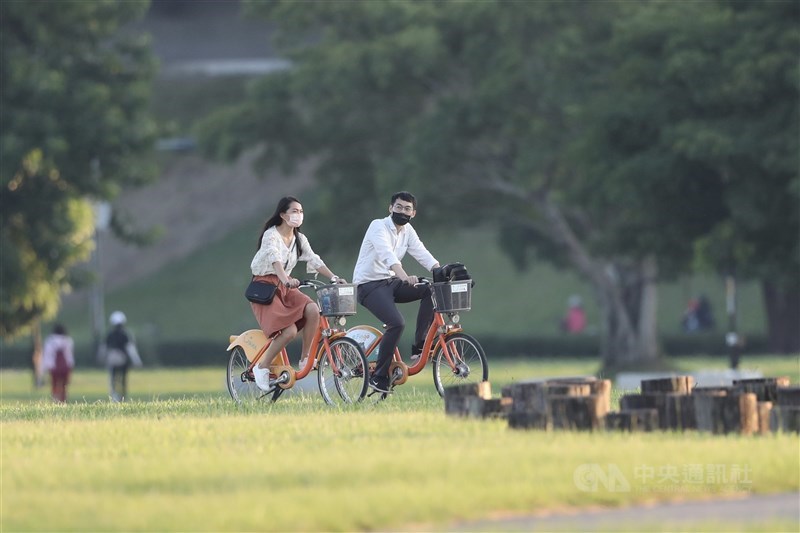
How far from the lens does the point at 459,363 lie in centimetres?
1466

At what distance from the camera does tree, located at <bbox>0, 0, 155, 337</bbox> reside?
36625mm

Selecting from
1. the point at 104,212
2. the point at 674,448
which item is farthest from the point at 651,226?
the point at 674,448

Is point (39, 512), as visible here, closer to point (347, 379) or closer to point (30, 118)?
point (347, 379)

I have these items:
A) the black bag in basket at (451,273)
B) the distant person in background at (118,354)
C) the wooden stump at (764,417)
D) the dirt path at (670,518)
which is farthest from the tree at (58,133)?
the dirt path at (670,518)

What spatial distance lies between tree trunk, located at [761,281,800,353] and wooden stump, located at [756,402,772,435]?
37631 millimetres

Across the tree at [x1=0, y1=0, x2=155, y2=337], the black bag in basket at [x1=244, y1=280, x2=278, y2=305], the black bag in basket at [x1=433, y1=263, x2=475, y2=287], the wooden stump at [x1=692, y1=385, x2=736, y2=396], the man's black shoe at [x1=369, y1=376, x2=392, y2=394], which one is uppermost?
the tree at [x1=0, y1=0, x2=155, y2=337]

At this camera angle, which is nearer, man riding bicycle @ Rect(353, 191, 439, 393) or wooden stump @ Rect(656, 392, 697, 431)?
wooden stump @ Rect(656, 392, 697, 431)

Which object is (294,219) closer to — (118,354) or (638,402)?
(638,402)

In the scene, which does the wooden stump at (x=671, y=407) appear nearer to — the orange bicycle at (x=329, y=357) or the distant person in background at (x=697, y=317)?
the orange bicycle at (x=329, y=357)

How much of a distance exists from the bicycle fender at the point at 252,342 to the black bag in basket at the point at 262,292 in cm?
61

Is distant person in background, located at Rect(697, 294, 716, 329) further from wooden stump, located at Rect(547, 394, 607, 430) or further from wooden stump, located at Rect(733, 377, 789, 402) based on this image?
wooden stump, located at Rect(547, 394, 607, 430)

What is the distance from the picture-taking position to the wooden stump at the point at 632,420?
11.8 m

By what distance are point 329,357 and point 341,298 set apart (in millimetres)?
598

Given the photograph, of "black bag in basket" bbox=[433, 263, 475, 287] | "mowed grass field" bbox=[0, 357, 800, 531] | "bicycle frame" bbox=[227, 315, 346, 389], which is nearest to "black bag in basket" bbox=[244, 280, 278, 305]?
"bicycle frame" bbox=[227, 315, 346, 389]
